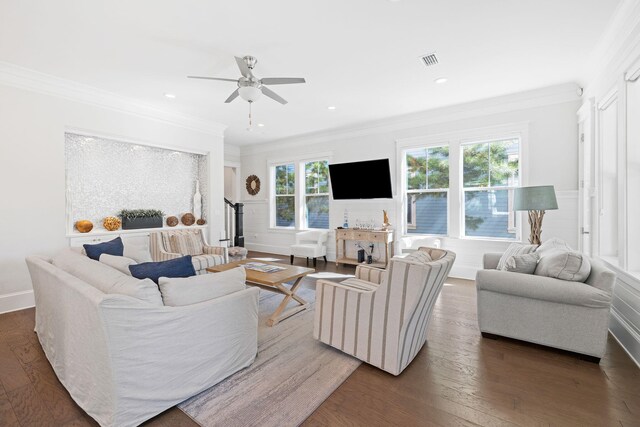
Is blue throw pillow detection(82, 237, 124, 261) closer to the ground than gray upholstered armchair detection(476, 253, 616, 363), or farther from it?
farther from it

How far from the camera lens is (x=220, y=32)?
277 centimetres

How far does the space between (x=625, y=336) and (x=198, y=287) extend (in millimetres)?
3451

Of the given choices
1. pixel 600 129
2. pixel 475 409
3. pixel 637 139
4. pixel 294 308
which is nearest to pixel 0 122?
pixel 294 308

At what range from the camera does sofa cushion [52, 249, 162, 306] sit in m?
1.69

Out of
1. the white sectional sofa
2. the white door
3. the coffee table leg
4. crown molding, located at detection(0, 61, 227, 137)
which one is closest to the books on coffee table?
the coffee table leg

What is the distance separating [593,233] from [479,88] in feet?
7.53

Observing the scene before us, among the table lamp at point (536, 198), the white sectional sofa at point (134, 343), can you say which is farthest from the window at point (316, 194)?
the white sectional sofa at point (134, 343)

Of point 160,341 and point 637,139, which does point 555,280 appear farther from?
point 160,341

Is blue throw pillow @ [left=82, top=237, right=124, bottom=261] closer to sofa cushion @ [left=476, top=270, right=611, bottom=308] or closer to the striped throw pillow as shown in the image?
the striped throw pillow

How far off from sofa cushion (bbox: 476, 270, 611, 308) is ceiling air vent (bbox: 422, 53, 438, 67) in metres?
2.31

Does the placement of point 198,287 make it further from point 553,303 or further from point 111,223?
point 111,223

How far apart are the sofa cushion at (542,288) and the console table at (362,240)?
265cm

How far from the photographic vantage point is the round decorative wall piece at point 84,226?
13.5ft

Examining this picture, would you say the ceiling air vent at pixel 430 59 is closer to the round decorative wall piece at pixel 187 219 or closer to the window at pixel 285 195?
the window at pixel 285 195
